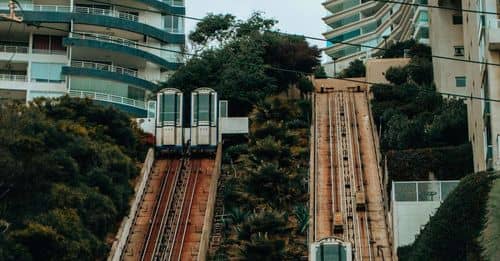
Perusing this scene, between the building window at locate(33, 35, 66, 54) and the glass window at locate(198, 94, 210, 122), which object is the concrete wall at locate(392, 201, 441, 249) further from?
the building window at locate(33, 35, 66, 54)

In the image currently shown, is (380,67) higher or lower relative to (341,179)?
higher

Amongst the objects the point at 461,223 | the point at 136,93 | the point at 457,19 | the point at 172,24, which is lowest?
the point at 461,223

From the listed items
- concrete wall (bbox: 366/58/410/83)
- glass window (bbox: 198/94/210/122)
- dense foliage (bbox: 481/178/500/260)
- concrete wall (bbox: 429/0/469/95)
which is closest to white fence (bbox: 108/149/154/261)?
glass window (bbox: 198/94/210/122)

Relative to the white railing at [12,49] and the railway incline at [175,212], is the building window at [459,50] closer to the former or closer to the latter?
the railway incline at [175,212]

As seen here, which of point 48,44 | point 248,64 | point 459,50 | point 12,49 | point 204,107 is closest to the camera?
point 204,107

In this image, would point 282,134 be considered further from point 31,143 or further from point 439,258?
point 439,258

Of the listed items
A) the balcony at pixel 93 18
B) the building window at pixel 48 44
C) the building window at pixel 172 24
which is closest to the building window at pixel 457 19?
the balcony at pixel 93 18

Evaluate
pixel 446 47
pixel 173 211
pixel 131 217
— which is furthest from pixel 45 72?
pixel 131 217

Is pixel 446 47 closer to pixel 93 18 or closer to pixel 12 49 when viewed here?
pixel 93 18
